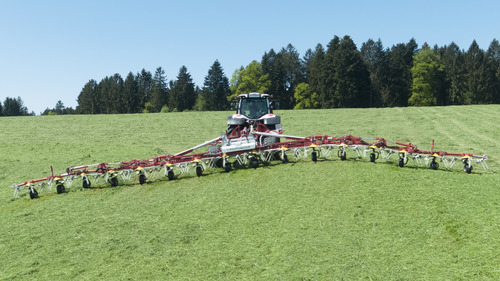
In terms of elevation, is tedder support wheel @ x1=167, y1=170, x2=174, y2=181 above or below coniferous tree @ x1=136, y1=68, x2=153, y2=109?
below

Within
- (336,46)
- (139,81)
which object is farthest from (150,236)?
(139,81)

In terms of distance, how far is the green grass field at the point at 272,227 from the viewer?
17.1ft

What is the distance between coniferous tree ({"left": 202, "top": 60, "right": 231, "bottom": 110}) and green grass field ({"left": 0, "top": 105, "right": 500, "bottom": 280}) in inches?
2605

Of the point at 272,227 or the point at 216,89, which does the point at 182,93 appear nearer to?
the point at 216,89

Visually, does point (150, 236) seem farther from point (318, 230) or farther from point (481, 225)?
point (481, 225)

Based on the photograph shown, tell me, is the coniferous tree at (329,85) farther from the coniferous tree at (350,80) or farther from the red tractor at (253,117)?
the red tractor at (253,117)

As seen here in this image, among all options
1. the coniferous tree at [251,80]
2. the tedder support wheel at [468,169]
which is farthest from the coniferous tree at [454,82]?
the tedder support wheel at [468,169]

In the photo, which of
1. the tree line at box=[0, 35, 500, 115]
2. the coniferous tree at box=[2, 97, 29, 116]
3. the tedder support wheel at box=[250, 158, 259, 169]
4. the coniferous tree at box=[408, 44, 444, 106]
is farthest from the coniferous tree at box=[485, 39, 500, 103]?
the coniferous tree at box=[2, 97, 29, 116]

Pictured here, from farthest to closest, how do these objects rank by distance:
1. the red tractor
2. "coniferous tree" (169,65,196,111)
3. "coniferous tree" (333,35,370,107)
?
"coniferous tree" (169,65,196,111) < "coniferous tree" (333,35,370,107) < the red tractor

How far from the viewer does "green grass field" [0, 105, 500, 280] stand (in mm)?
5223

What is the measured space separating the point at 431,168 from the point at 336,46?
64.8m

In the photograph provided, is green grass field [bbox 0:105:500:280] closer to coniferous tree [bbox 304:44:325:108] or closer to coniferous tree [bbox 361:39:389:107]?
coniferous tree [bbox 304:44:325:108]

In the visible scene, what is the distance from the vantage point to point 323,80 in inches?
2459

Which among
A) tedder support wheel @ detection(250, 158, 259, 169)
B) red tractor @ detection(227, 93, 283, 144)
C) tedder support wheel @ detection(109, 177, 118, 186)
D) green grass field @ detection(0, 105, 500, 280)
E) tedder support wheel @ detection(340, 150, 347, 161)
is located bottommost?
green grass field @ detection(0, 105, 500, 280)
